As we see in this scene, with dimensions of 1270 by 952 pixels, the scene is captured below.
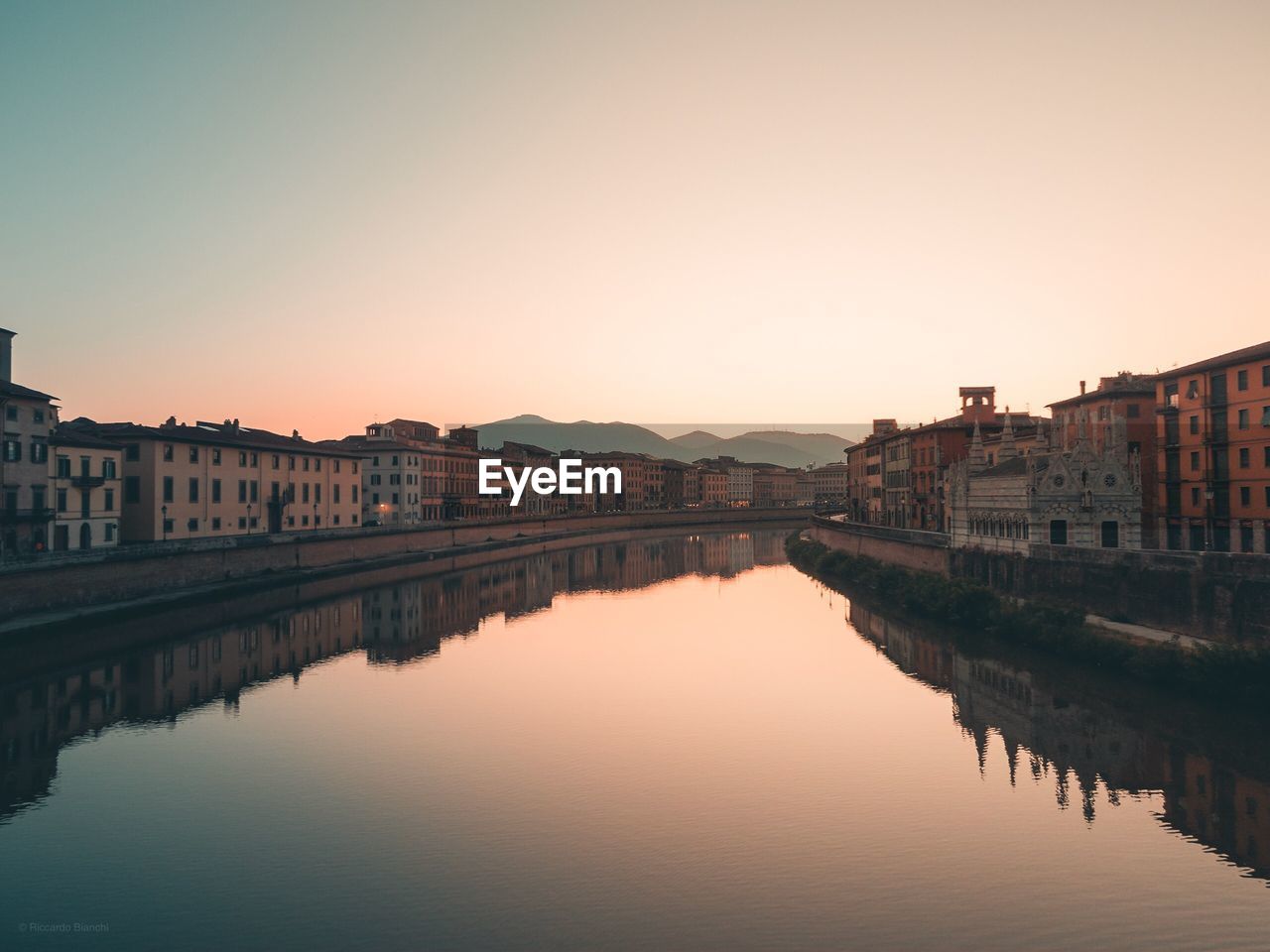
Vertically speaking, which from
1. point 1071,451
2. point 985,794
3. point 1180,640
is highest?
point 1071,451

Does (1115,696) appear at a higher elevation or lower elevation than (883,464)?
lower

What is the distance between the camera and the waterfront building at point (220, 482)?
58.5 meters

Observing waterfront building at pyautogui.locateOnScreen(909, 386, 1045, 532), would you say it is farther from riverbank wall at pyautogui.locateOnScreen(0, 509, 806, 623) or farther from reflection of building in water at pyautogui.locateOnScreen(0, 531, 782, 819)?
riverbank wall at pyautogui.locateOnScreen(0, 509, 806, 623)

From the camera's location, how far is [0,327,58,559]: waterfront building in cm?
4647

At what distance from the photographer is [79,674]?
36.3 metres

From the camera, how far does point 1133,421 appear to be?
192ft

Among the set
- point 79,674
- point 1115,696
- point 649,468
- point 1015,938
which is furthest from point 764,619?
point 649,468

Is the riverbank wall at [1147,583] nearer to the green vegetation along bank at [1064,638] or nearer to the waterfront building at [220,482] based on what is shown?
the green vegetation along bank at [1064,638]

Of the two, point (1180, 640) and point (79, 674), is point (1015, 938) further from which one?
point (79, 674)

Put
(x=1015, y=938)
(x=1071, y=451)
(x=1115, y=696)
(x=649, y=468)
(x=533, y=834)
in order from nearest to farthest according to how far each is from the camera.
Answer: (x=1015, y=938) → (x=533, y=834) → (x=1115, y=696) → (x=1071, y=451) → (x=649, y=468)

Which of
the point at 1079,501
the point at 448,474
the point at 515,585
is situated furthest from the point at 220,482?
the point at 1079,501

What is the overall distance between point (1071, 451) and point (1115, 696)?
67.0ft

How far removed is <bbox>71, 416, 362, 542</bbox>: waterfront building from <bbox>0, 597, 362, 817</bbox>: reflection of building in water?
604 inches

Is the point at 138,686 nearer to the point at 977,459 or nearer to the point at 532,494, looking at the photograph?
the point at 977,459
